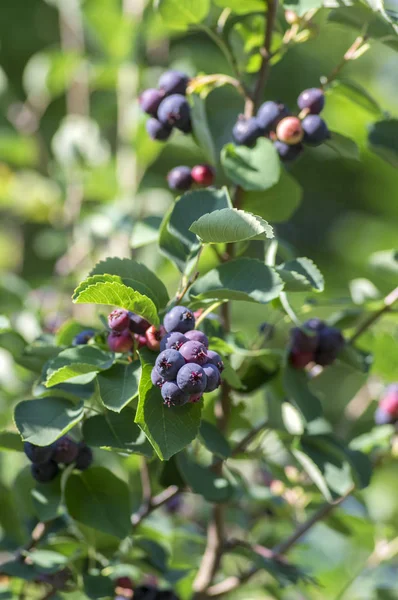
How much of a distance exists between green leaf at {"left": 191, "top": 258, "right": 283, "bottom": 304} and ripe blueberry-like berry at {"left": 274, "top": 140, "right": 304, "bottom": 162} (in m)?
0.22

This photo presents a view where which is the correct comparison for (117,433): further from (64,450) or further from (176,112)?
(176,112)

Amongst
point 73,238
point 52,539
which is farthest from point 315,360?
point 73,238

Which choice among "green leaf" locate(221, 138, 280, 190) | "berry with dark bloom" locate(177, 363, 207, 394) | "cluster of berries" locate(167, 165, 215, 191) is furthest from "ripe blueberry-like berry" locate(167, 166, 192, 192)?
"berry with dark bloom" locate(177, 363, 207, 394)

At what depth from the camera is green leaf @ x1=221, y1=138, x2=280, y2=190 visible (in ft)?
3.29

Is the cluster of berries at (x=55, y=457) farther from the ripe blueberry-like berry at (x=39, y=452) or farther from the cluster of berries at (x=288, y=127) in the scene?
the cluster of berries at (x=288, y=127)

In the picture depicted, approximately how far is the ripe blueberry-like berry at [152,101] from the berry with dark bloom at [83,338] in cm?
36

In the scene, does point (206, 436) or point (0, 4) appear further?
point (0, 4)

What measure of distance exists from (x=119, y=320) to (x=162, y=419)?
125 millimetres

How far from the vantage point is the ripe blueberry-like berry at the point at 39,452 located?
35.5 inches

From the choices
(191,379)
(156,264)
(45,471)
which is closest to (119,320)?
(191,379)

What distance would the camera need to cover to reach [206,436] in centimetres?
94

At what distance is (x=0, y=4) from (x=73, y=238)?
445 cm

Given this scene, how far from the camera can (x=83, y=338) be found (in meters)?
0.93

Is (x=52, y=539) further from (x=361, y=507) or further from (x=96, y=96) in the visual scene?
(x=96, y=96)
